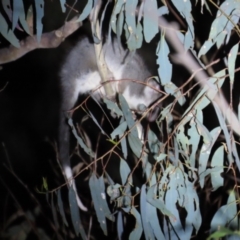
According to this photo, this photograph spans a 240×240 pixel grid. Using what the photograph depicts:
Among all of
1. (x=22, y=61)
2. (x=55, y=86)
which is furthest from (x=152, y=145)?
(x=22, y=61)

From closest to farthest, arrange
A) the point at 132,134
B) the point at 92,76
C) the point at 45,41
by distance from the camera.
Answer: the point at 132,134 < the point at 45,41 < the point at 92,76

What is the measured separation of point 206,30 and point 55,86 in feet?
2.40

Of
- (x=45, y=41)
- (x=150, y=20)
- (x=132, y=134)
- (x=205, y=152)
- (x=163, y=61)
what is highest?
(x=45, y=41)

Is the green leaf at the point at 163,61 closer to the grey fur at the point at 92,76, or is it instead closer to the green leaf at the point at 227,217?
the green leaf at the point at 227,217

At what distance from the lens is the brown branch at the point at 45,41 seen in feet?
4.66

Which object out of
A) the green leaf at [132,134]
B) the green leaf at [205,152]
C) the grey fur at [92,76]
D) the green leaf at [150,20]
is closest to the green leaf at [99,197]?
the green leaf at [132,134]

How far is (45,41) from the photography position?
56.4 inches

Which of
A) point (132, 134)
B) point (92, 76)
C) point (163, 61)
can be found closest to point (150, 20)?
point (163, 61)

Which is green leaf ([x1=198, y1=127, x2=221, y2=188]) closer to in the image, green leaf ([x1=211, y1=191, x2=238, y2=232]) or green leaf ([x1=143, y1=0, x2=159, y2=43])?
green leaf ([x1=211, y1=191, x2=238, y2=232])

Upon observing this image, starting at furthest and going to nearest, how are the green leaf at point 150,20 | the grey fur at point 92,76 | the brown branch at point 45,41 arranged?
1. the grey fur at point 92,76
2. the brown branch at point 45,41
3. the green leaf at point 150,20

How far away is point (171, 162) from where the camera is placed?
1.25 m

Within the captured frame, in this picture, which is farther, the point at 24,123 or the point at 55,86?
the point at 24,123

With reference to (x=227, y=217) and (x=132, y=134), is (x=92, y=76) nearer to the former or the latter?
(x=132, y=134)

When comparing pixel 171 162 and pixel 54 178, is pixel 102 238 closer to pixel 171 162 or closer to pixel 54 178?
pixel 54 178
